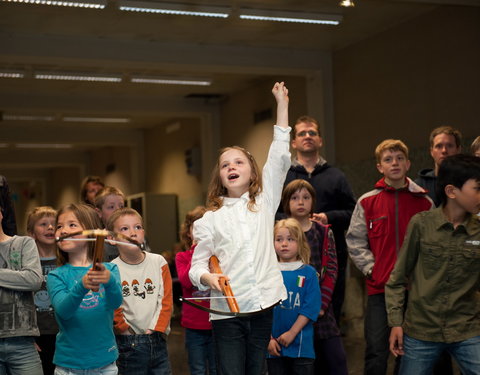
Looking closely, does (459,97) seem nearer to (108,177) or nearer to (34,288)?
(34,288)

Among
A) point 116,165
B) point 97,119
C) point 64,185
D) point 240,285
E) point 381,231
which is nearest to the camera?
point 240,285

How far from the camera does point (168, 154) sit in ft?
45.8

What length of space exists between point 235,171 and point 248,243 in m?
0.30

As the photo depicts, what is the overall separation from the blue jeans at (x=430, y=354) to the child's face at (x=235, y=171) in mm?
984

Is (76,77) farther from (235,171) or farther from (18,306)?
(235,171)

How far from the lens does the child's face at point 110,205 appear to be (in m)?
4.45

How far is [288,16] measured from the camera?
746cm

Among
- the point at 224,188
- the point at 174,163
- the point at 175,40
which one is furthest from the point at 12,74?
the point at 224,188

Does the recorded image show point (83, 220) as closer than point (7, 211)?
Yes

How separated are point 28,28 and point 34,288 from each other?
5336mm

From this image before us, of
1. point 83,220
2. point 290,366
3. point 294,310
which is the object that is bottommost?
point 290,366

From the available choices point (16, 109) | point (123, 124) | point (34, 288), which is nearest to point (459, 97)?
point (34, 288)

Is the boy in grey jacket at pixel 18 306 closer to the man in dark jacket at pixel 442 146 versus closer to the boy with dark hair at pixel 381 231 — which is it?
the boy with dark hair at pixel 381 231

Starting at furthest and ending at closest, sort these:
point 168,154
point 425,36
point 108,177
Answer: point 108,177, point 168,154, point 425,36
